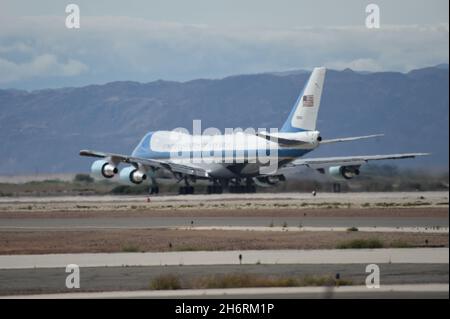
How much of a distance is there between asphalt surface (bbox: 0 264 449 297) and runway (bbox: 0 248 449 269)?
38.2 inches

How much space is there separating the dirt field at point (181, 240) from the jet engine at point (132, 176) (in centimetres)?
3554

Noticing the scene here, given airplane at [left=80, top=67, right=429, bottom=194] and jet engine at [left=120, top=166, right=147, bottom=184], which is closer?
airplane at [left=80, top=67, right=429, bottom=194]

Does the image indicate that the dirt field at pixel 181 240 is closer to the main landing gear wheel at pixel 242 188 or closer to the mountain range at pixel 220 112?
the mountain range at pixel 220 112

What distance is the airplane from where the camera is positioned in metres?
A: 72.4

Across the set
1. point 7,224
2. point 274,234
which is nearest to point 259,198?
point 7,224

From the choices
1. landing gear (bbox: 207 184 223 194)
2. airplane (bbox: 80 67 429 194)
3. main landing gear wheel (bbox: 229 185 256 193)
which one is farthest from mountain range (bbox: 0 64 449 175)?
landing gear (bbox: 207 184 223 194)

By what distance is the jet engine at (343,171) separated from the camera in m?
70.3

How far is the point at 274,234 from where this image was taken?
37469 mm

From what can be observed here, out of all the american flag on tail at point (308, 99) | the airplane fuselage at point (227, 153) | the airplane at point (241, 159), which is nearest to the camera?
the airplane at point (241, 159)

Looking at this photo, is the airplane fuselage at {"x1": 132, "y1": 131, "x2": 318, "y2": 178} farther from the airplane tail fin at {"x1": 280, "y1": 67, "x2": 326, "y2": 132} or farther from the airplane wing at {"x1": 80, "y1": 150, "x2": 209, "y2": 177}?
the airplane tail fin at {"x1": 280, "y1": 67, "x2": 326, "y2": 132}

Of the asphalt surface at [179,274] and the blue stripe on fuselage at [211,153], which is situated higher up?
the blue stripe on fuselage at [211,153]

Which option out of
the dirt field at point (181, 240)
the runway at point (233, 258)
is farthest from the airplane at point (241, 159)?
the runway at point (233, 258)

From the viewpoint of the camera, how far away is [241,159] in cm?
7631
